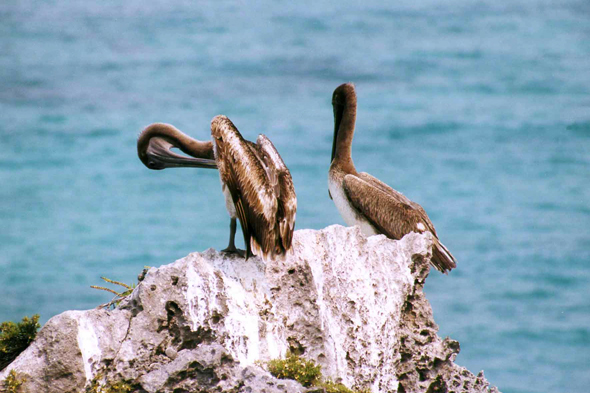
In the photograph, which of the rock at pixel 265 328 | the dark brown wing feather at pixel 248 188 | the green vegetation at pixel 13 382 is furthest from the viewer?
the dark brown wing feather at pixel 248 188

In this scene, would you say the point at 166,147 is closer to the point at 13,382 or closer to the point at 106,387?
the point at 106,387

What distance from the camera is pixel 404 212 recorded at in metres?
11.6

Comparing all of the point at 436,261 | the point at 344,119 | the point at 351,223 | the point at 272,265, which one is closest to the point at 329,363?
the point at 272,265

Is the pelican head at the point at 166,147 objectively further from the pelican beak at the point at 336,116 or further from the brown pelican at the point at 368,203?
the pelican beak at the point at 336,116

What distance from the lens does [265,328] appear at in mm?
7754

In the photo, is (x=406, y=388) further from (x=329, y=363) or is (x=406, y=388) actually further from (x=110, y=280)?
(x=110, y=280)

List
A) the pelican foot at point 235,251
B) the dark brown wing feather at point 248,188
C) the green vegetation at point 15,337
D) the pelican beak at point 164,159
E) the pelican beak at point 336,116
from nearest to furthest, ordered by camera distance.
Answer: the green vegetation at point 15,337 < the dark brown wing feather at point 248,188 < the pelican foot at point 235,251 < the pelican beak at point 164,159 < the pelican beak at point 336,116

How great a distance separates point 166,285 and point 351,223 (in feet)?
17.5

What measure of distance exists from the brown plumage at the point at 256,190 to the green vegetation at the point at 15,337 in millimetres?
2349

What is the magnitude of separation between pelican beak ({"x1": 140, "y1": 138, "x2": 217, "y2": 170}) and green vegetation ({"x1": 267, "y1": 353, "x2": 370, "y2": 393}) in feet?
11.4

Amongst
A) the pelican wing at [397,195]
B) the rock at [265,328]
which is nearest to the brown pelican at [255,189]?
the rock at [265,328]

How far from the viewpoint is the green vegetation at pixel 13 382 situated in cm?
688

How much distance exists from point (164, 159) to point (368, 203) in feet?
11.2

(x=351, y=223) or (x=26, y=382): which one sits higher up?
(x=351, y=223)
